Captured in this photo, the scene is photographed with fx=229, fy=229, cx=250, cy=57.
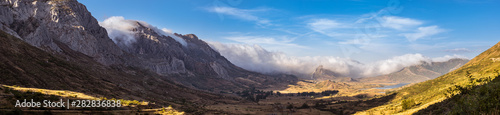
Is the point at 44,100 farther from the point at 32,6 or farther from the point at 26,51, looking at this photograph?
the point at 32,6

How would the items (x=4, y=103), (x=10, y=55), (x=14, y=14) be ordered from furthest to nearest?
(x=14, y=14)
(x=10, y=55)
(x=4, y=103)

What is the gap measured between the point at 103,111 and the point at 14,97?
13102 millimetres

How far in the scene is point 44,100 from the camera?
131ft

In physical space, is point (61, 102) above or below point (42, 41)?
below

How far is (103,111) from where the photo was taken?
45.4 metres

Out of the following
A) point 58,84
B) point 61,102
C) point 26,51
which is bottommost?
point 61,102

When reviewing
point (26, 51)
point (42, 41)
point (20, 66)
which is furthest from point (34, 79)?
point (42, 41)

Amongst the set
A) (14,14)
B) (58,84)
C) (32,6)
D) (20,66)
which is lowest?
(58,84)

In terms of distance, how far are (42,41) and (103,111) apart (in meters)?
163

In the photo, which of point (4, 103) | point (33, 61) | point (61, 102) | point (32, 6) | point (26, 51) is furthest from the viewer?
point (32, 6)

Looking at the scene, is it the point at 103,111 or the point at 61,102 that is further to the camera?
the point at 103,111

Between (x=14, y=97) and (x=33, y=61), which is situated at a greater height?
(x=33, y=61)

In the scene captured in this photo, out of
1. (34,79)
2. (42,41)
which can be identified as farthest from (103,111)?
(42,41)

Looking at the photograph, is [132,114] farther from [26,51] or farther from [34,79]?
[26,51]
